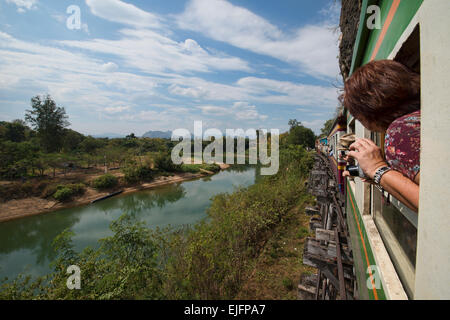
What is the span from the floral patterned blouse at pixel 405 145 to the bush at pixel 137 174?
29.2 metres

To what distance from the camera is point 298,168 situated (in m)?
15.7

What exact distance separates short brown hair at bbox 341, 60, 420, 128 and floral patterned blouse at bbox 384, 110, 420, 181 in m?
0.14

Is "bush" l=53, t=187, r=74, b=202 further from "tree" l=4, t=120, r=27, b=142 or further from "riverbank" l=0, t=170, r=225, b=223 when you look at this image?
"tree" l=4, t=120, r=27, b=142

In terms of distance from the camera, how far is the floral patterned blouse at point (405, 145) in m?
0.70

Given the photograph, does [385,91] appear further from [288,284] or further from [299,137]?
[299,137]

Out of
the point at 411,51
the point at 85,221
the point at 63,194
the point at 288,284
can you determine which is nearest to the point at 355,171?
the point at 411,51

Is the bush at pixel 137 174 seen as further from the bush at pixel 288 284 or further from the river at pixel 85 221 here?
the bush at pixel 288 284

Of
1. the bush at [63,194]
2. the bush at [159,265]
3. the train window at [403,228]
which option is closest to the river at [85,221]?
the bush at [63,194]

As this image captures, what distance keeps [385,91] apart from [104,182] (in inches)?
1090

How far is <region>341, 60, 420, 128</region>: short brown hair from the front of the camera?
0.84 meters

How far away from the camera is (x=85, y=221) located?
16719mm
